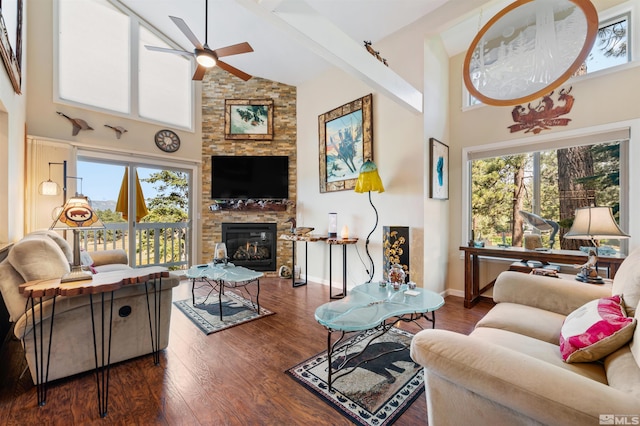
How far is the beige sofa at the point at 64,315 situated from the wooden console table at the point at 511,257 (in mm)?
3318

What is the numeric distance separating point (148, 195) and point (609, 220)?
5.88m

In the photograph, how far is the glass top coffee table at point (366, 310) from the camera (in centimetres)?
168

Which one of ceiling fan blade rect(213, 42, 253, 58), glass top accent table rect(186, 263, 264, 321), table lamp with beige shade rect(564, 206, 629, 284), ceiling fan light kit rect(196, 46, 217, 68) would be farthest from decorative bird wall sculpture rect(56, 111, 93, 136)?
table lamp with beige shade rect(564, 206, 629, 284)

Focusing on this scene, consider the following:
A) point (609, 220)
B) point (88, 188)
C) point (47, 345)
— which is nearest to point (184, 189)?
point (88, 188)

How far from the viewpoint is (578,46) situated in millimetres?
1223

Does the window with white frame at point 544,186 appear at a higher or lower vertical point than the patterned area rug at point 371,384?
higher

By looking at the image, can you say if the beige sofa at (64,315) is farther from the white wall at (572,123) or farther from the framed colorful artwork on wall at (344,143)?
the white wall at (572,123)

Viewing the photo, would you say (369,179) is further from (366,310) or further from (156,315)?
(156,315)

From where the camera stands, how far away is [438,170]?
3.51 m

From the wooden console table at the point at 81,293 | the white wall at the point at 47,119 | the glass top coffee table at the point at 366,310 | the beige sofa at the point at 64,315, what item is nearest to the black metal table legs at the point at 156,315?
the beige sofa at the point at 64,315

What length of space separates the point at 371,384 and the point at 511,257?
7.46ft

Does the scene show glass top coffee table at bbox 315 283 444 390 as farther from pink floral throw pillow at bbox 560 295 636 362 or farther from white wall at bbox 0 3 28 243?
white wall at bbox 0 3 28 243
